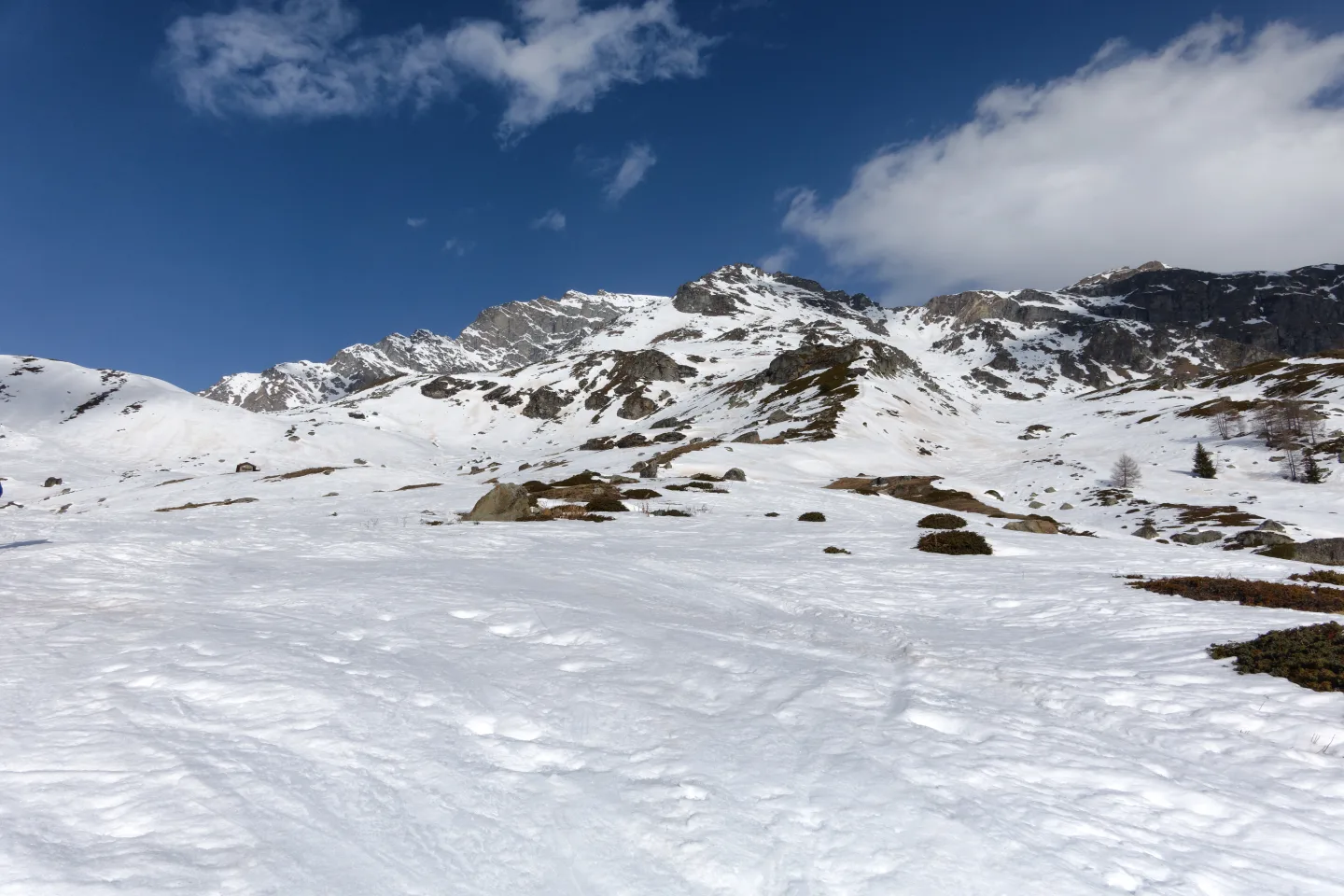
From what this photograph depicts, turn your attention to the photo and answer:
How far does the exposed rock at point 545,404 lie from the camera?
159250 millimetres

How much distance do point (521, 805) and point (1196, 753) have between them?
7400mm

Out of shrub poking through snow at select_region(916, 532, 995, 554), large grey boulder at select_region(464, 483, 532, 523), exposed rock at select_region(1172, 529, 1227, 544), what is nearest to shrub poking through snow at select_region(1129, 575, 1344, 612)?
shrub poking through snow at select_region(916, 532, 995, 554)

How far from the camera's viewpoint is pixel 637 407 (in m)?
156

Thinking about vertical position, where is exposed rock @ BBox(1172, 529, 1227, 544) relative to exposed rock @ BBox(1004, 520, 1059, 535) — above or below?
below

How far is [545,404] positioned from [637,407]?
2457cm

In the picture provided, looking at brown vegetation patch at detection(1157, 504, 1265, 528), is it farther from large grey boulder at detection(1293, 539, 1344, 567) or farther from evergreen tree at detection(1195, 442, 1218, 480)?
evergreen tree at detection(1195, 442, 1218, 480)

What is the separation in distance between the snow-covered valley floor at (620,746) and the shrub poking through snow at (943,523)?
16.2 meters

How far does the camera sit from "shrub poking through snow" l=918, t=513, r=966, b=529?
97.5 ft

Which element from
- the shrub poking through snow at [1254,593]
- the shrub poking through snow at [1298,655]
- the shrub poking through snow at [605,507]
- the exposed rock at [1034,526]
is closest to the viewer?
the shrub poking through snow at [1298,655]

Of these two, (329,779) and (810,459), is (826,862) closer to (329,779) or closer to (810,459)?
(329,779)

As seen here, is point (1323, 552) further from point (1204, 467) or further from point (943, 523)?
point (1204, 467)

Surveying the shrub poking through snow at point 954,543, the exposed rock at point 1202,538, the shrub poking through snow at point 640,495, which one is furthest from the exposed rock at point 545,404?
the shrub poking through snow at point 954,543

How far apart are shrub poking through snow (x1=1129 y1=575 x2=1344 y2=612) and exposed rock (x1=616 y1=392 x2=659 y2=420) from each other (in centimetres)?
13824

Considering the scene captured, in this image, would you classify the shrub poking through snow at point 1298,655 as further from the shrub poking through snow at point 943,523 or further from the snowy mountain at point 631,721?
the shrub poking through snow at point 943,523
